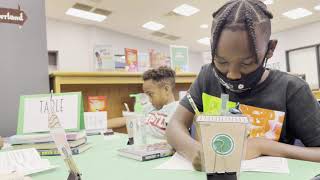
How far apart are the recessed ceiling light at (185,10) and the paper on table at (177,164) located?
6.36 metres

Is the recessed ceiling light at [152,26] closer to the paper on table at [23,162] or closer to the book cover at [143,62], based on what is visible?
the book cover at [143,62]

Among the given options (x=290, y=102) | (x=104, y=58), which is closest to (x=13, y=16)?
(x=104, y=58)

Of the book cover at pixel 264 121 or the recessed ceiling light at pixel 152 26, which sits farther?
the recessed ceiling light at pixel 152 26

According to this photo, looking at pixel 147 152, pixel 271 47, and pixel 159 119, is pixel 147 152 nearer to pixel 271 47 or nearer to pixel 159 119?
pixel 271 47

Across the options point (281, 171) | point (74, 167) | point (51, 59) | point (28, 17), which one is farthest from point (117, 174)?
point (51, 59)

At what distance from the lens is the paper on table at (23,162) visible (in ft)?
2.63

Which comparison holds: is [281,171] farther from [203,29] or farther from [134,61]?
[203,29]

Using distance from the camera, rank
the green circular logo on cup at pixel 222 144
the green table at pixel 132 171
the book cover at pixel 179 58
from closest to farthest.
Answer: the green circular logo on cup at pixel 222 144 → the green table at pixel 132 171 → the book cover at pixel 179 58

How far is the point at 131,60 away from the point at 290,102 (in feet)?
5.34

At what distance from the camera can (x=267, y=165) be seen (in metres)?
0.75

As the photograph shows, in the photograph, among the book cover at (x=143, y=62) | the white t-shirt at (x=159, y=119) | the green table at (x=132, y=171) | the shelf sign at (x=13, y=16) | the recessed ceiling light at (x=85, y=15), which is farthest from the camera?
the recessed ceiling light at (x=85, y=15)

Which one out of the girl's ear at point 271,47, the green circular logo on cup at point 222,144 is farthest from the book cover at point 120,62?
the green circular logo on cup at point 222,144

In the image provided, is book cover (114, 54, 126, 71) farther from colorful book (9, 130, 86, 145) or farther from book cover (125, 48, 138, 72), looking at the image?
colorful book (9, 130, 86, 145)

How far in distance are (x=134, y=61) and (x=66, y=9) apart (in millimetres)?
5313
